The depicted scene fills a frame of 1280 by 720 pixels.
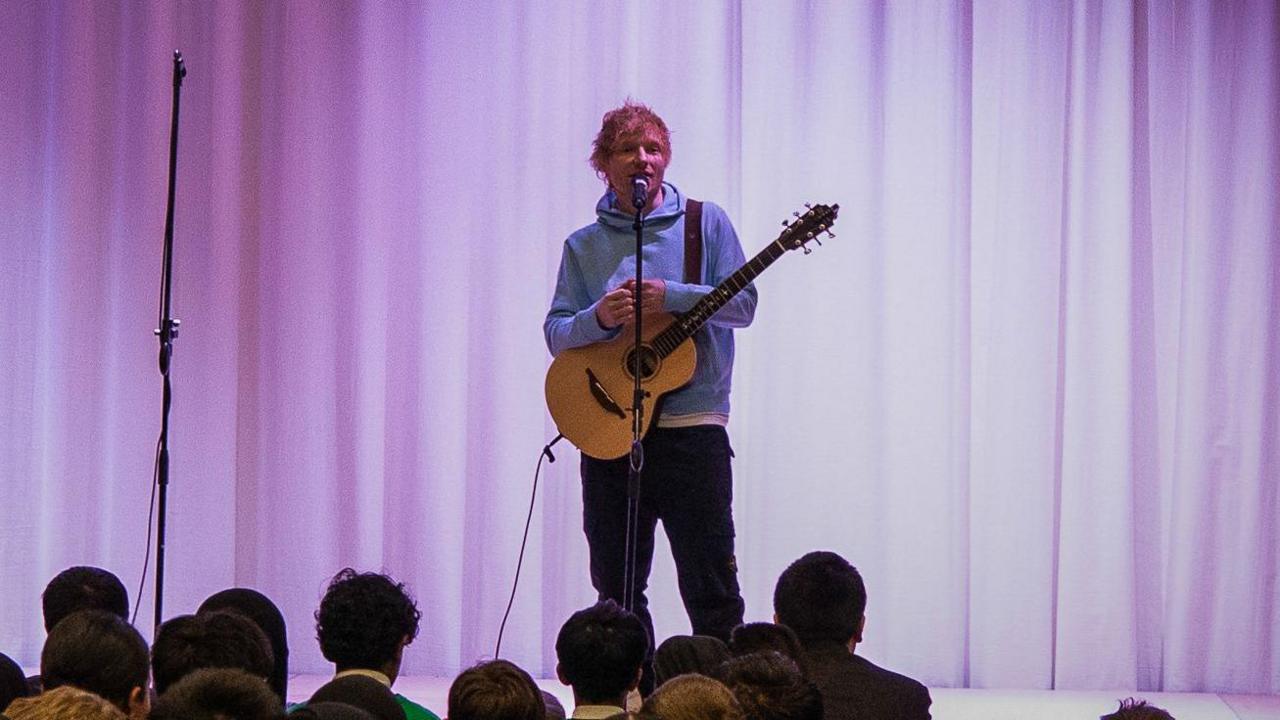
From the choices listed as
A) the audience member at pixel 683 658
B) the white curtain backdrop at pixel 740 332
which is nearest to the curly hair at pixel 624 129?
the white curtain backdrop at pixel 740 332

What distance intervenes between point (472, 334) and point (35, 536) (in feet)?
6.07

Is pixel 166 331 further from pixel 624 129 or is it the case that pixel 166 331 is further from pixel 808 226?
pixel 808 226

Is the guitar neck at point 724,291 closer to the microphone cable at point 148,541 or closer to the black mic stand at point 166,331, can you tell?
the black mic stand at point 166,331

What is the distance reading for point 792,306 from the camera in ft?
19.0

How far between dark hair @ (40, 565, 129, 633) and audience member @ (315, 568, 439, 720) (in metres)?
0.56

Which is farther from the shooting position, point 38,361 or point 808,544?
point 38,361

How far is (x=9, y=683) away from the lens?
2904 mm

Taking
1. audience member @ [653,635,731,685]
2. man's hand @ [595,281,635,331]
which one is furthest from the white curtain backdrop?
audience member @ [653,635,731,685]

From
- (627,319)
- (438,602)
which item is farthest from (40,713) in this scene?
(438,602)

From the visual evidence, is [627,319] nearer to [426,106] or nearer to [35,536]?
[426,106]

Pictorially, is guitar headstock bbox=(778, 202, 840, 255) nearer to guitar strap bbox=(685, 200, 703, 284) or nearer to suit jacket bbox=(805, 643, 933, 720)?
guitar strap bbox=(685, 200, 703, 284)

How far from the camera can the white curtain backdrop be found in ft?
18.4

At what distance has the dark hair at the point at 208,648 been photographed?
2.83 metres

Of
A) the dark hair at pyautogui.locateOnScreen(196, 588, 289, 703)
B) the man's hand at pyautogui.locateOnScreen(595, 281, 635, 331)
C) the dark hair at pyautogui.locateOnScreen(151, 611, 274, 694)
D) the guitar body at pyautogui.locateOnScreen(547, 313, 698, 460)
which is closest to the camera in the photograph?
the dark hair at pyautogui.locateOnScreen(151, 611, 274, 694)
